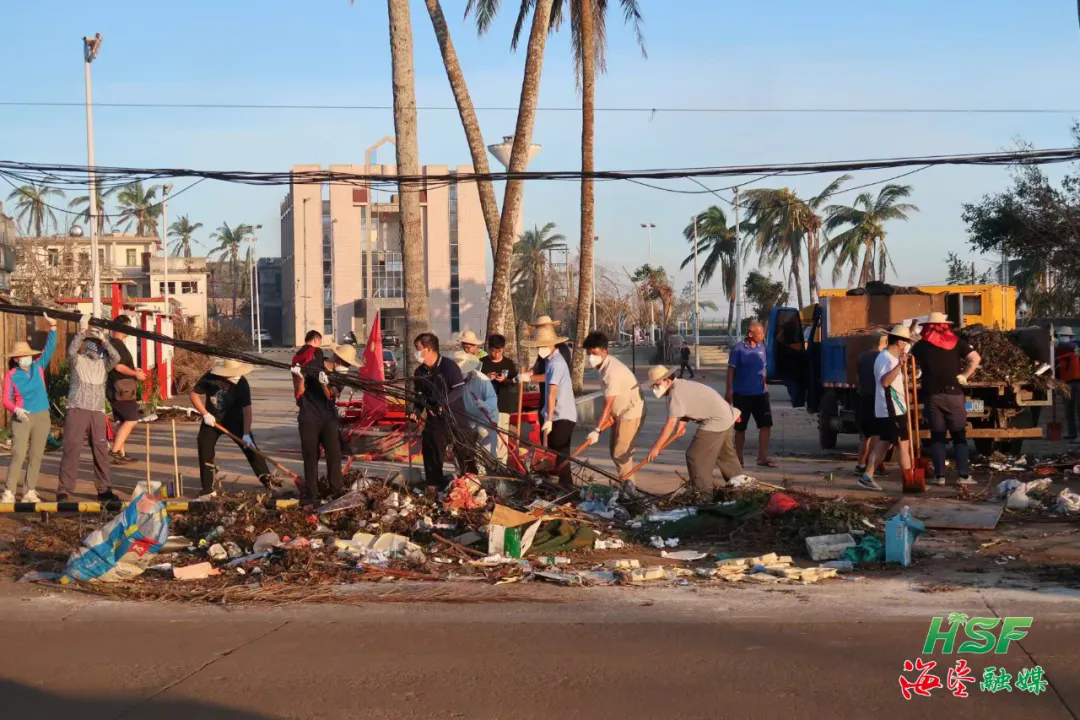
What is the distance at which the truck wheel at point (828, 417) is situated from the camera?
621 inches

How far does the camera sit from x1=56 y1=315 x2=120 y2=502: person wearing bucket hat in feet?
37.7

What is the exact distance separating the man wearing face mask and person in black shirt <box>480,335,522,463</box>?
188 cm

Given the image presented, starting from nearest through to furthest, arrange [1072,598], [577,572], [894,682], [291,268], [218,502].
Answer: [894,682]
[1072,598]
[577,572]
[218,502]
[291,268]

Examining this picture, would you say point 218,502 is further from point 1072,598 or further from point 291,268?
point 291,268

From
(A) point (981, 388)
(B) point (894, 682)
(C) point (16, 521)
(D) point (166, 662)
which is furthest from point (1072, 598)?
(C) point (16, 521)

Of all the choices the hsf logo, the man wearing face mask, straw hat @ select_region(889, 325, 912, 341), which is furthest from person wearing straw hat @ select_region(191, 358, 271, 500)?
the hsf logo

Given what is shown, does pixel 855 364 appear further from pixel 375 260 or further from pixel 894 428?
pixel 375 260

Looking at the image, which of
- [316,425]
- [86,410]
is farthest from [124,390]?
[316,425]

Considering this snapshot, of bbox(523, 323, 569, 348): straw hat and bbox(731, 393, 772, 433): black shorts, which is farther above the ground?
bbox(523, 323, 569, 348): straw hat

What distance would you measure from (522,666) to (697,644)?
106 cm

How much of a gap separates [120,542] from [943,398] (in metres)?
8.60

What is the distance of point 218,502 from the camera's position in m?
10.5

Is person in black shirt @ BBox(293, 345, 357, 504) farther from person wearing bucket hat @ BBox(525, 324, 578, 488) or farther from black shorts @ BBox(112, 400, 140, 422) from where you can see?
black shorts @ BBox(112, 400, 140, 422)

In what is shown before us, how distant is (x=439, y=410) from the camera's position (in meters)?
11.1
